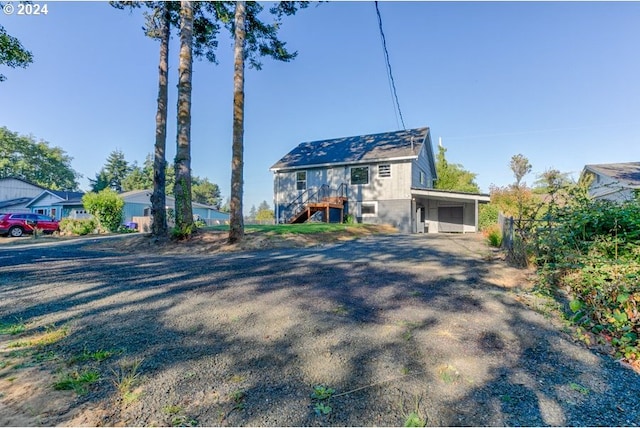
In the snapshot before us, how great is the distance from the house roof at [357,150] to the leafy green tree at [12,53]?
13.7m

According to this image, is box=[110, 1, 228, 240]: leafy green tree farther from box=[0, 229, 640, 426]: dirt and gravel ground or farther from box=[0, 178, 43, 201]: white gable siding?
box=[0, 178, 43, 201]: white gable siding

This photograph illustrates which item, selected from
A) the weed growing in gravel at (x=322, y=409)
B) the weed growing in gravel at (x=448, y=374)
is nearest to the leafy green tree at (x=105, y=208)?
the weed growing in gravel at (x=322, y=409)

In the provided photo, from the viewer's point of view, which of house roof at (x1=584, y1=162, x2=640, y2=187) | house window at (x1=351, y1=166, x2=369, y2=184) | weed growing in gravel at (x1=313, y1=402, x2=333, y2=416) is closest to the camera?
weed growing in gravel at (x1=313, y1=402, x2=333, y2=416)

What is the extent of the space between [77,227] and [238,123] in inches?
623

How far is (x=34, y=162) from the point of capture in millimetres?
50594

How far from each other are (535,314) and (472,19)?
9.27 metres

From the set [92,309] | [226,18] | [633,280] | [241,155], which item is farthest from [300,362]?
[226,18]

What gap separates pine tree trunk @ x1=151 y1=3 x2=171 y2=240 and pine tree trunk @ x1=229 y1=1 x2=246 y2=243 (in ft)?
10.0

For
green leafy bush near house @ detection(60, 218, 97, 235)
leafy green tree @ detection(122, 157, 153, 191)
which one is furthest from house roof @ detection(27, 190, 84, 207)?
leafy green tree @ detection(122, 157, 153, 191)

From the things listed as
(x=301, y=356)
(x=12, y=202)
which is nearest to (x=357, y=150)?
(x=301, y=356)

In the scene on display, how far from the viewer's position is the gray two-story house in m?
18.7

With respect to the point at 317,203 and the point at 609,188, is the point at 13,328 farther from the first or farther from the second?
the point at 609,188

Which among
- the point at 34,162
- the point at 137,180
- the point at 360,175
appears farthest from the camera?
the point at 137,180

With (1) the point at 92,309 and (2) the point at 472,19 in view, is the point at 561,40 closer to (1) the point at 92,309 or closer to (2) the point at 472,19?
(2) the point at 472,19
